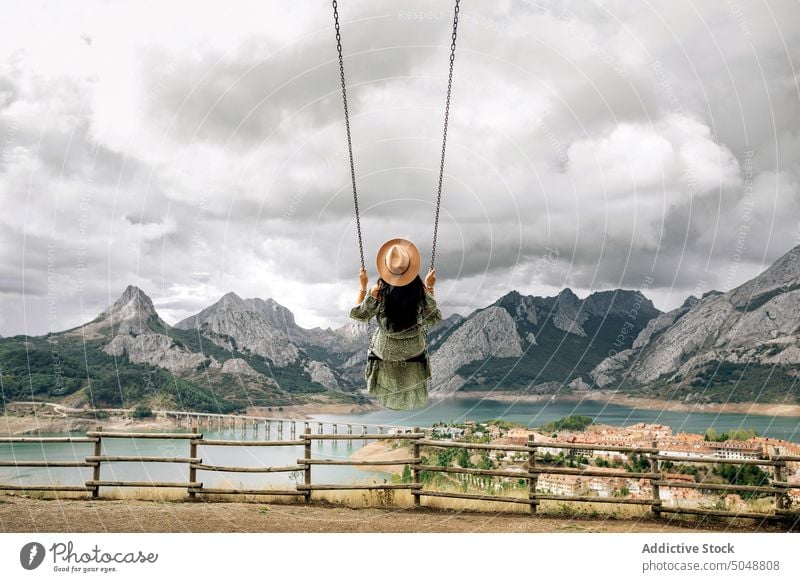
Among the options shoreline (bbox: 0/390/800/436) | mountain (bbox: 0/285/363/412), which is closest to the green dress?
shoreline (bbox: 0/390/800/436)

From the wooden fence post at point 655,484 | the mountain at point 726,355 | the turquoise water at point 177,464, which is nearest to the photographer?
the wooden fence post at point 655,484

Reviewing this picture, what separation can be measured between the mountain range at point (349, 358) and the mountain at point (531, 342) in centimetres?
41

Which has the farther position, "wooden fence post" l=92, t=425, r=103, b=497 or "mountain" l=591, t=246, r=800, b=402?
"mountain" l=591, t=246, r=800, b=402

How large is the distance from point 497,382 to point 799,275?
56173 millimetres

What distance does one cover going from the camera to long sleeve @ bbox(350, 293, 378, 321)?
4.58 metres

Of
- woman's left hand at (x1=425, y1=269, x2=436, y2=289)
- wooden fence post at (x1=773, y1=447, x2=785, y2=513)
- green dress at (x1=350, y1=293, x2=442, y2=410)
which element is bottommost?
wooden fence post at (x1=773, y1=447, x2=785, y2=513)

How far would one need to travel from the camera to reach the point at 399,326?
4.68 metres

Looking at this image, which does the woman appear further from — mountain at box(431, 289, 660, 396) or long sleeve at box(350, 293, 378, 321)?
mountain at box(431, 289, 660, 396)

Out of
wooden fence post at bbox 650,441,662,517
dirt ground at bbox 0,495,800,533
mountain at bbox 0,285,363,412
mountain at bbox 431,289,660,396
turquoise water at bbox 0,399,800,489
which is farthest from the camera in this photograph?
mountain at bbox 431,289,660,396

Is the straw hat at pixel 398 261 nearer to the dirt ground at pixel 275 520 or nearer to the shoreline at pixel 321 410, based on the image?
the dirt ground at pixel 275 520

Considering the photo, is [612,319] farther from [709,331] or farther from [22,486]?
[22,486]

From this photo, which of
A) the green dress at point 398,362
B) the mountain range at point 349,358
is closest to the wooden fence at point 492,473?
the green dress at point 398,362

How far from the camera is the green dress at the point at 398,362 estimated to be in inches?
185

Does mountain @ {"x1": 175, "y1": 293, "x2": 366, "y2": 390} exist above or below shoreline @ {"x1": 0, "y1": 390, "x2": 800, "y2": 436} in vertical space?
above
